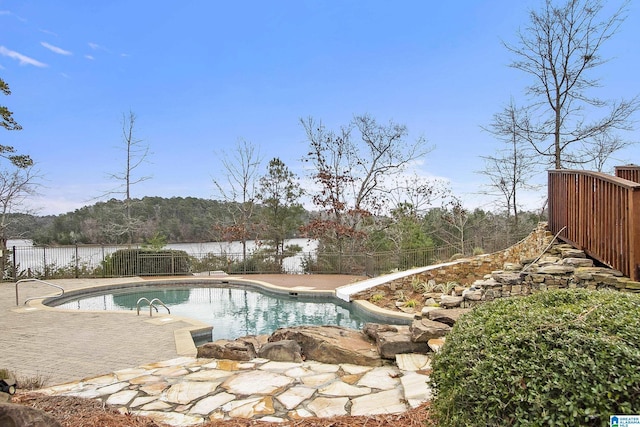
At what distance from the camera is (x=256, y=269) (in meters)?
17.2

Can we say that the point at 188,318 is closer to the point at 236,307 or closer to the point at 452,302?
the point at 236,307

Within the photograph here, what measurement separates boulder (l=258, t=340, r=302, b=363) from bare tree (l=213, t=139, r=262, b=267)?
14.3 metres

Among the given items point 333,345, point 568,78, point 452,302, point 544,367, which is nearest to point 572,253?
point 452,302

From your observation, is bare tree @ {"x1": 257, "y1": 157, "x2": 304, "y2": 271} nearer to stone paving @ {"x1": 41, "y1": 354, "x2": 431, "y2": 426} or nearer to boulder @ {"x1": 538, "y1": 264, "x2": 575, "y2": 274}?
boulder @ {"x1": 538, "y1": 264, "x2": 575, "y2": 274}

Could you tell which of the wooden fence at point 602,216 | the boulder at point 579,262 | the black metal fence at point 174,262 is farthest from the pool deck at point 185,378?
the black metal fence at point 174,262

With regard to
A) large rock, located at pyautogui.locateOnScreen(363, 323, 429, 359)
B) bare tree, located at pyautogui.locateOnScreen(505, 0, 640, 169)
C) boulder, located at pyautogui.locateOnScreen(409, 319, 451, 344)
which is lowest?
large rock, located at pyautogui.locateOnScreen(363, 323, 429, 359)

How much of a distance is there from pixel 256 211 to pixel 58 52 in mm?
9979

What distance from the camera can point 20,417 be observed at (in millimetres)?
2008

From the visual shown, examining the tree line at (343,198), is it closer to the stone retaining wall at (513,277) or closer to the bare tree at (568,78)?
the bare tree at (568,78)

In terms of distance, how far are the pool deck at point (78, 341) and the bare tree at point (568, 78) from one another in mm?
11055

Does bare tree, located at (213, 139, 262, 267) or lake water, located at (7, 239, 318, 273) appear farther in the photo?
bare tree, located at (213, 139, 262, 267)

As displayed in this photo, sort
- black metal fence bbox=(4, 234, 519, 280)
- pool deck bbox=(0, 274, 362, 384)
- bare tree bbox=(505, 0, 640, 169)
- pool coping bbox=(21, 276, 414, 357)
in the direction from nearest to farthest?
pool deck bbox=(0, 274, 362, 384)
pool coping bbox=(21, 276, 414, 357)
bare tree bbox=(505, 0, 640, 169)
black metal fence bbox=(4, 234, 519, 280)

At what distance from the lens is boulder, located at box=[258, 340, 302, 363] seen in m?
4.32

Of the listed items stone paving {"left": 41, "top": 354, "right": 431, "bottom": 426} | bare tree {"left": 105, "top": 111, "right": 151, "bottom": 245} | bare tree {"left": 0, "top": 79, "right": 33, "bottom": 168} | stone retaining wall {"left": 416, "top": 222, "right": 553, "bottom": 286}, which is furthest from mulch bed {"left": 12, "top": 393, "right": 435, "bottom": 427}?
bare tree {"left": 105, "top": 111, "right": 151, "bottom": 245}
